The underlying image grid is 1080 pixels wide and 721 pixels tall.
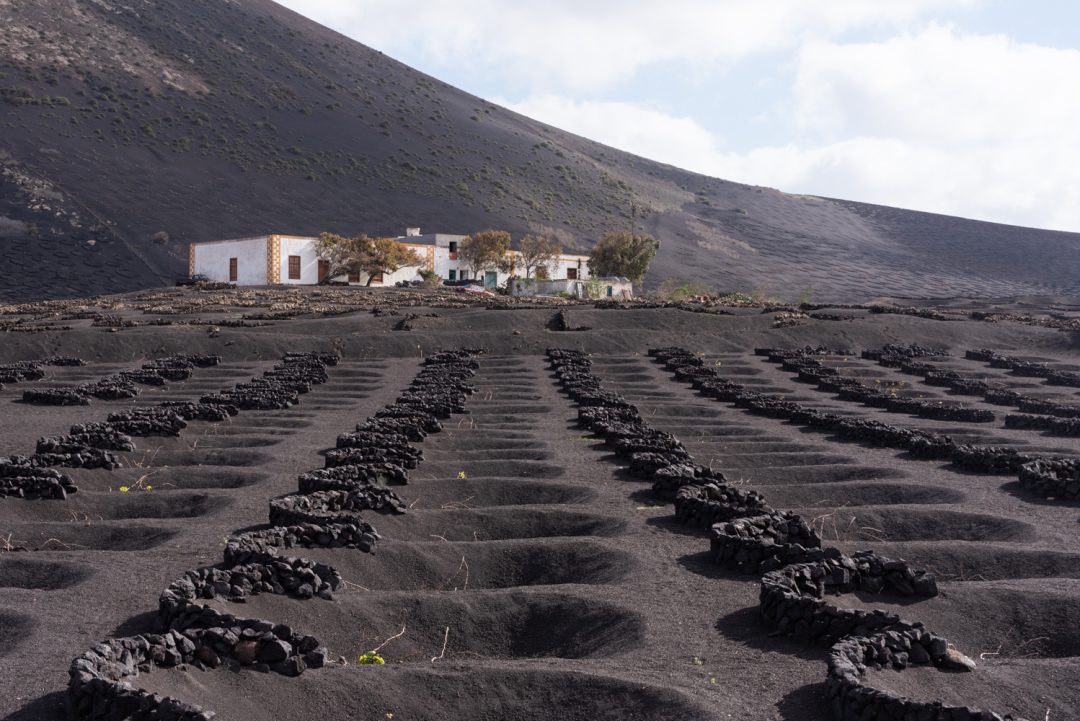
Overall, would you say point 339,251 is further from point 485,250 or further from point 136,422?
point 136,422

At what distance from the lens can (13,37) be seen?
87.9 m

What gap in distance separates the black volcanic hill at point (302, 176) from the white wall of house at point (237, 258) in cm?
262

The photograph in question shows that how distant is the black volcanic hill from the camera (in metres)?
73.6

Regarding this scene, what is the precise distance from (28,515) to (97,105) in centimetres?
8240

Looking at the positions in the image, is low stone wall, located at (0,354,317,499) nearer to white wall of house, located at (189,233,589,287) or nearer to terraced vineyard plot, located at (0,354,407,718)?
terraced vineyard plot, located at (0,354,407,718)

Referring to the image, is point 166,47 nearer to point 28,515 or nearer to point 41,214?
point 41,214

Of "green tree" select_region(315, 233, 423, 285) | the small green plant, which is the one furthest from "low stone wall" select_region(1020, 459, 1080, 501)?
the small green plant

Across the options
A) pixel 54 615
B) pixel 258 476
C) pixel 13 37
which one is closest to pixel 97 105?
pixel 13 37

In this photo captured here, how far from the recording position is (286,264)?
66375 millimetres

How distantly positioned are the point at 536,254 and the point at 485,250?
404 centimetres

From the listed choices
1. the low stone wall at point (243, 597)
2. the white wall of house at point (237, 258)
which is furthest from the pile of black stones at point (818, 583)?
the white wall of house at point (237, 258)

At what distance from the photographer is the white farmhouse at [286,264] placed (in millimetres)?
65500

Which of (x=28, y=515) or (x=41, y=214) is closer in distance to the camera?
(x=28, y=515)

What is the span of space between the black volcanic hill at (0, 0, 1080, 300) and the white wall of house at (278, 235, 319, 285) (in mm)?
9258
